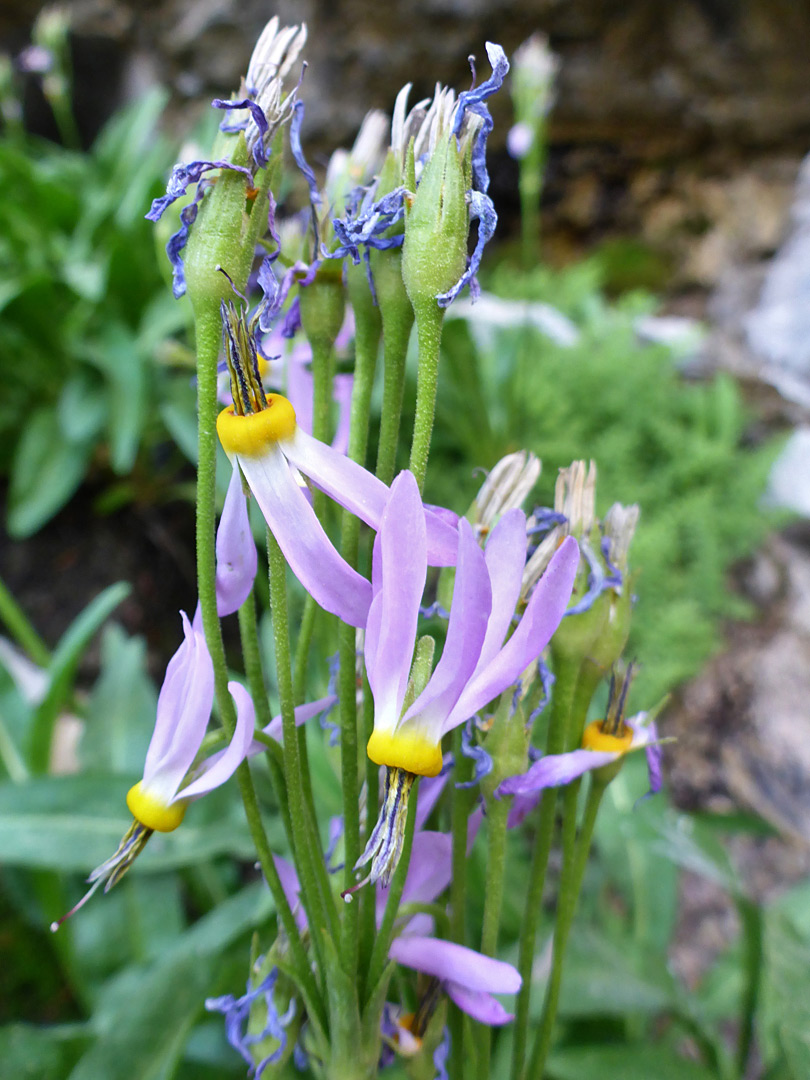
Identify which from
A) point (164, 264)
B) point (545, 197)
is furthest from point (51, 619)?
point (545, 197)

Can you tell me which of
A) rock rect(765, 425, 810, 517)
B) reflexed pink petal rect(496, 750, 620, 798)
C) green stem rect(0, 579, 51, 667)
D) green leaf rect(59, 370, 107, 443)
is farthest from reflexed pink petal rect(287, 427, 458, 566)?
rock rect(765, 425, 810, 517)

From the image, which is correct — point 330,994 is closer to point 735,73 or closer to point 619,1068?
point 619,1068

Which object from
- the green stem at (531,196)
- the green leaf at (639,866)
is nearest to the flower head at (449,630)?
the green leaf at (639,866)

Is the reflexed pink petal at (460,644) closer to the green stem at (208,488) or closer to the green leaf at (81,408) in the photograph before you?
the green stem at (208,488)

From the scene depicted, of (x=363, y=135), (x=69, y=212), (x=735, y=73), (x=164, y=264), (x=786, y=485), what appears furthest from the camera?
(x=735, y=73)

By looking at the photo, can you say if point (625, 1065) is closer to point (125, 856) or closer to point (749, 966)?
point (749, 966)
